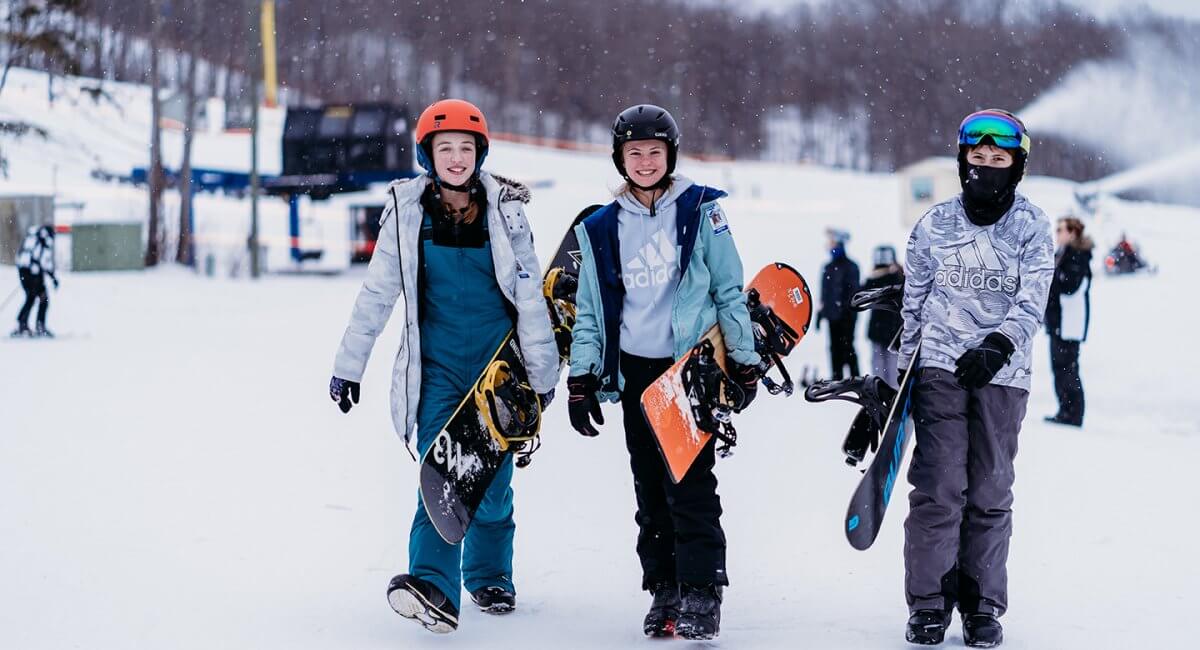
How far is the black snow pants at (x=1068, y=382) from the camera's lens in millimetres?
8594

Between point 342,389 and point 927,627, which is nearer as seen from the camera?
point 927,627

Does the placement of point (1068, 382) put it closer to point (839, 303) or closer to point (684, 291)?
point (839, 303)

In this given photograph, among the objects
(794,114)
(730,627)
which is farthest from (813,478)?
(794,114)

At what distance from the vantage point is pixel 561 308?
4102mm

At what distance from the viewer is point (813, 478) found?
638cm

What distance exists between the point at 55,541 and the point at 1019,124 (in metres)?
3.83

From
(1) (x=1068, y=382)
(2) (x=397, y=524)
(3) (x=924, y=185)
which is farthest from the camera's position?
(3) (x=924, y=185)

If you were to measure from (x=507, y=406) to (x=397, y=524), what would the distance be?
1.71 m

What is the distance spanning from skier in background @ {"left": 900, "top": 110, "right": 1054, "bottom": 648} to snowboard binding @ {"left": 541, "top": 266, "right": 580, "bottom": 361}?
1.16m

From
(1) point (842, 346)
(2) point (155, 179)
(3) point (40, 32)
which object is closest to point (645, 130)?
(1) point (842, 346)

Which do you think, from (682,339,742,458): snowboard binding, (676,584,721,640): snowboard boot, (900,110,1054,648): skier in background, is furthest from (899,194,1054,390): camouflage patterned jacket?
(676,584,721,640): snowboard boot

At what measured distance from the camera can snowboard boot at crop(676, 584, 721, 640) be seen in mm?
3498

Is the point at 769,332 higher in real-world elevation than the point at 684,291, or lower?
lower

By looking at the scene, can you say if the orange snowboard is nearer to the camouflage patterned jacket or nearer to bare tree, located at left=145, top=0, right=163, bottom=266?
the camouflage patterned jacket
